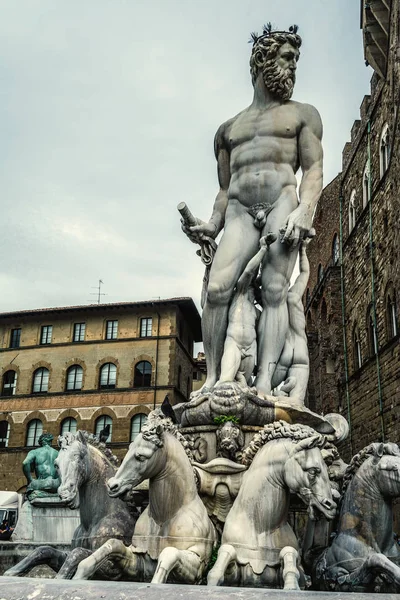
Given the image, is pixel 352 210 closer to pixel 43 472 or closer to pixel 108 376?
pixel 108 376

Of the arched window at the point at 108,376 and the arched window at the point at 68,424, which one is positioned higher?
the arched window at the point at 108,376

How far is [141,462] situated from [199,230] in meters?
3.06

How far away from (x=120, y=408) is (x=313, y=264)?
64.9 ft

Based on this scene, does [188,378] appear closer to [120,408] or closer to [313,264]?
[120,408]

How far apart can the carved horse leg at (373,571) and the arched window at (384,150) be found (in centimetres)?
2786

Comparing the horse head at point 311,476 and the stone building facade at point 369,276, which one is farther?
the stone building facade at point 369,276

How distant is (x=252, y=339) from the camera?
6152 millimetres

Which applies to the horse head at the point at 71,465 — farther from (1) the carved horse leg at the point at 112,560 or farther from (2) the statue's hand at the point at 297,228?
(2) the statue's hand at the point at 297,228

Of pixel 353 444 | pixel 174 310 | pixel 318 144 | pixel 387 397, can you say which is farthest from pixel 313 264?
pixel 318 144

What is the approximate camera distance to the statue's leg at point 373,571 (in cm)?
366

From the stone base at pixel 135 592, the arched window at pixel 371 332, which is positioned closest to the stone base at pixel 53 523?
the stone base at pixel 135 592

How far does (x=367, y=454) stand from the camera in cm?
454

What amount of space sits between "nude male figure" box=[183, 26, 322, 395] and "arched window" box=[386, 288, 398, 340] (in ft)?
72.6

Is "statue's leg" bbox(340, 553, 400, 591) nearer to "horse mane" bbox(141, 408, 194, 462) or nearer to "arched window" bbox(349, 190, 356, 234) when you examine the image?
"horse mane" bbox(141, 408, 194, 462)
